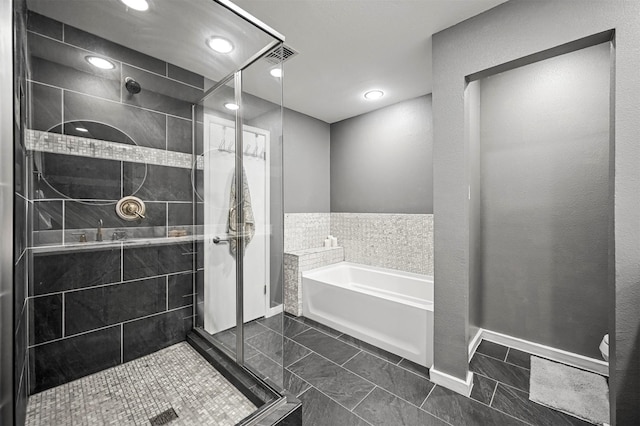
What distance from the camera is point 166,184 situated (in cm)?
171

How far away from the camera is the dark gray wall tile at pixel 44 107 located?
1121 millimetres

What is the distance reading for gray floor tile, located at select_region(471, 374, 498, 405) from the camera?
174cm

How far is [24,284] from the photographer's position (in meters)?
1.03

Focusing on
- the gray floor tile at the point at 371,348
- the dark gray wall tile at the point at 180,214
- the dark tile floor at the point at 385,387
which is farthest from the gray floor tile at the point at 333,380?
the dark gray wall tile at the point at 180,214

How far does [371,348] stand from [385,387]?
54 centimetres

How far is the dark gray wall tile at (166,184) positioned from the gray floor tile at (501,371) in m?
2.64

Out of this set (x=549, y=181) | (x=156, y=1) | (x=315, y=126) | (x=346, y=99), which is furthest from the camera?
(x=315, y=126)

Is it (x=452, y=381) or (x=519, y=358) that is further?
(x=519, y=358)

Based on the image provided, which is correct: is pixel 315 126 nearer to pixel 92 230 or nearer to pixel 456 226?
pixel 456 226

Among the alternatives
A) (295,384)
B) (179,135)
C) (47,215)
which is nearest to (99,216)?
(47,215)

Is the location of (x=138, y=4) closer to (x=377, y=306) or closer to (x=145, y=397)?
(x=145, y=397)

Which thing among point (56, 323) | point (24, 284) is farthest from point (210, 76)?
point (56, 323)

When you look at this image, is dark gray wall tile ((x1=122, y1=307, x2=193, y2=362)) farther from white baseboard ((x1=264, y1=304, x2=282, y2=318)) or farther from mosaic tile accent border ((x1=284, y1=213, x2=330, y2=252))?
mosaic tile accent border ((x1=284, y1=213, x2=330, y2=252))

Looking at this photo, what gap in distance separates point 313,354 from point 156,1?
271cm
